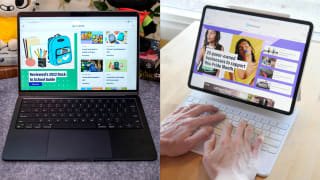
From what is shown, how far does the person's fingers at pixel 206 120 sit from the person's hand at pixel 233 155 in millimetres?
10

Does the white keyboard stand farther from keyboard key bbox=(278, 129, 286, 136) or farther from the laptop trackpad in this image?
the laptop trackpad

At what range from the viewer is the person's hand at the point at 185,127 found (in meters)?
0.22

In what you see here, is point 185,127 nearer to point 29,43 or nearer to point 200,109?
point 200,109

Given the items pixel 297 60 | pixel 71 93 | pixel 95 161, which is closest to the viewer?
pixel 297 60

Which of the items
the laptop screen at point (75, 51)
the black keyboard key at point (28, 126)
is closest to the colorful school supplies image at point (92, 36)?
the laptop screen at point (75, 51)

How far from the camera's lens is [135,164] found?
596 mm

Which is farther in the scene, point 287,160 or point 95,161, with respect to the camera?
point 95,161

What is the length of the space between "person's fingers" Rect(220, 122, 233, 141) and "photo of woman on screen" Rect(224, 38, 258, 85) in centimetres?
4

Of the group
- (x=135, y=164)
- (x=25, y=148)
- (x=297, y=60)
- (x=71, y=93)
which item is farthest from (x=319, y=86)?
(x=71, y=93)

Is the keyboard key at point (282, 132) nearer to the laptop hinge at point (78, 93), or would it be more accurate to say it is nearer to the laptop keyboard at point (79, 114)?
the laptop keyboard at point (79, 114)

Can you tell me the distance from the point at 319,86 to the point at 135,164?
17.2 inches

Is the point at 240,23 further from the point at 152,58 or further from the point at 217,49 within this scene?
the point at 152,58

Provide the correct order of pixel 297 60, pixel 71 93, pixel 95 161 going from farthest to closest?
1. pixel 71 93
2. pixel 95 161
3. pixel 297 60

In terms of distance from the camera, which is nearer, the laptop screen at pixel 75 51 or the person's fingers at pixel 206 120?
the person's fingers at pixel 206 120
